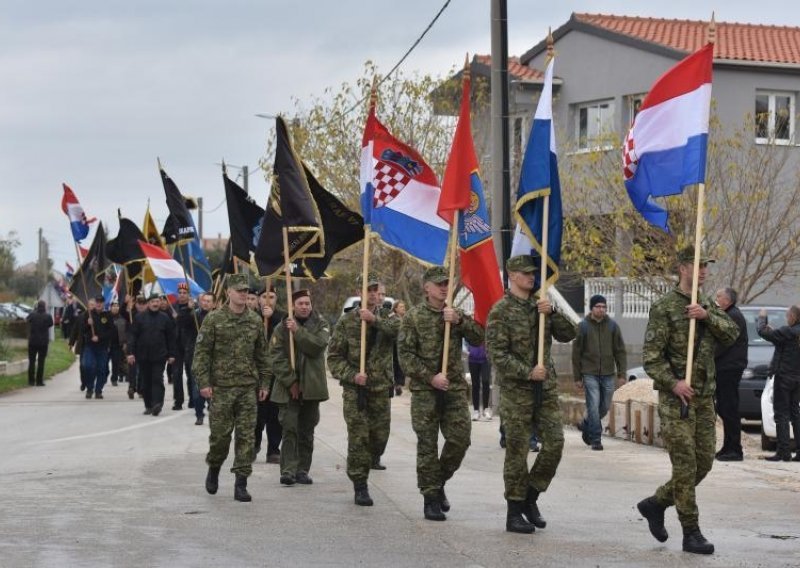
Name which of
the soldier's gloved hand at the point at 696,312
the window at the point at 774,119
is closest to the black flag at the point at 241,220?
the soldier's gloved hand at the point at 696,312

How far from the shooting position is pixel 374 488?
1282cm

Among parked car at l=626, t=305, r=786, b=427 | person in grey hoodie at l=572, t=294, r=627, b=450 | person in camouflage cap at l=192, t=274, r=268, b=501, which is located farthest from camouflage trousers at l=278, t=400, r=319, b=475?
parked car at l=626, t=305, r=786, b=427

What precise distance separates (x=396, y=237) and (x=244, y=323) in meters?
1.54

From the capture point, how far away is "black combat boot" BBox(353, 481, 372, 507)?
1154 cm

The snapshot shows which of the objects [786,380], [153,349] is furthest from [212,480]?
[153,349]

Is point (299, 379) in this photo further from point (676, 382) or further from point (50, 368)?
point (50, 368)

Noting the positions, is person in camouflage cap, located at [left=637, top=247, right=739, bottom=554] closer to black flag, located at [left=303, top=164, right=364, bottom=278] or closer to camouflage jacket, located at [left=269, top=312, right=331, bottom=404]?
camouflage jacket, located at [left=269, top=312, right=331, bottom=404]

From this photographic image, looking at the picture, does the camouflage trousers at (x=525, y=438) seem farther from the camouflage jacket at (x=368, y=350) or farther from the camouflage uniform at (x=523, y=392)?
the camouflage jacket at (x=368, y=350)

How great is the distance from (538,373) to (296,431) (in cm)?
378

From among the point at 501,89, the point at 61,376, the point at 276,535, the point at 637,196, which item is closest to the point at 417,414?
the point at 276,535

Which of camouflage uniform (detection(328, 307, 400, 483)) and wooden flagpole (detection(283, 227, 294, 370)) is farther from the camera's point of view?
wooden flagpole (detection(283, 227, 294, 370))

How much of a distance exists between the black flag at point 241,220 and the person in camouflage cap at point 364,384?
3347 millimetres

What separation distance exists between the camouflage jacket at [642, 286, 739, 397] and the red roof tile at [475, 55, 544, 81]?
97.6 ft

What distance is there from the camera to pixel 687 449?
9203 millimetres
